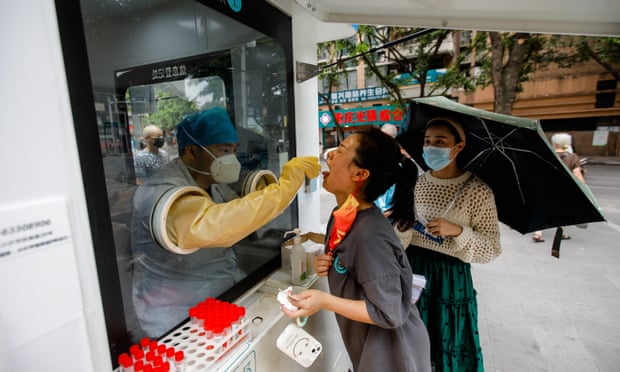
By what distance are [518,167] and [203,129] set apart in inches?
66.4

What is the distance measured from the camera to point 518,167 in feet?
5.28

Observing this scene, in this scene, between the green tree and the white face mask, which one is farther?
the white face mask

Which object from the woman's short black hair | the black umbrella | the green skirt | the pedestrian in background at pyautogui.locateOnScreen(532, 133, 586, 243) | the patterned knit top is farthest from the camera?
the pedestrian in background at pyautogui.locateOnScreen(532, 133, 586, 243)

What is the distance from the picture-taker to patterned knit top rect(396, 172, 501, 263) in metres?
1.64

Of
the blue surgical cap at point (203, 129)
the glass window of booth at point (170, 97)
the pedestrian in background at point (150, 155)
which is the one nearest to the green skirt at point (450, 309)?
the glass window of booth at point (170, 97)

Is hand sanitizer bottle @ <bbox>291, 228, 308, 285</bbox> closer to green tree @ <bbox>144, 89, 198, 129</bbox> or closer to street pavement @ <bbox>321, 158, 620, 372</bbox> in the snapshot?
green tree @ <bbox>144, 89, 198, 129</bbox>

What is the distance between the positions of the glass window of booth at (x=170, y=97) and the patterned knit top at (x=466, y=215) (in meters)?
0.93

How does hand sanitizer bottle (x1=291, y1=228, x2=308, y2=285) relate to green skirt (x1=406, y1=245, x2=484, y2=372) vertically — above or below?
above

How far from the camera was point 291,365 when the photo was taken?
1505 millimetres

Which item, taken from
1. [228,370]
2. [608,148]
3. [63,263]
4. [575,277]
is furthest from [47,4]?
[608,148]

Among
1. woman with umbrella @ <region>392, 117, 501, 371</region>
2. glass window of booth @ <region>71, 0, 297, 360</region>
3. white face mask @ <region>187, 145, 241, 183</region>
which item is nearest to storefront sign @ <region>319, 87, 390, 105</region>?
glass window of booth @ <region>71, 0, 297, 360</region>

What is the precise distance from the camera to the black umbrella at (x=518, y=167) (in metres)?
1.39

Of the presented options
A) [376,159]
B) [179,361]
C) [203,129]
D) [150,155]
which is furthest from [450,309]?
[150,155]

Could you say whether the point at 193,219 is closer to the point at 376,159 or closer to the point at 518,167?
the point at 376,159
